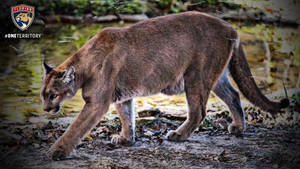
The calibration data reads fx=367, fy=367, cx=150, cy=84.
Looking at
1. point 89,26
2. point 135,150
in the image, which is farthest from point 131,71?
point 89,26

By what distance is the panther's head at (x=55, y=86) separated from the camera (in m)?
3.99

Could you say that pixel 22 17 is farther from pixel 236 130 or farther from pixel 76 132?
pixel 236 130

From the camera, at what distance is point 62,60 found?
22.9 feet

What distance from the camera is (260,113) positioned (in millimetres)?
5352

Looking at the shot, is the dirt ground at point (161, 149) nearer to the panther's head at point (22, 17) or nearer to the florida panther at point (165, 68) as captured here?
the florida panther at point (165, 68)

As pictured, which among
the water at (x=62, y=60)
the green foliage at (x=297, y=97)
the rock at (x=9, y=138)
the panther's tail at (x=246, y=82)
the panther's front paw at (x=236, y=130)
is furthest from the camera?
the water at (x=62, y=60)

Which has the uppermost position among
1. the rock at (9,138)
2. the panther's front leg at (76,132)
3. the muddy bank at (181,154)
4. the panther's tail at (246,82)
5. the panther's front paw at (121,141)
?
the panther's tail at (246,82)

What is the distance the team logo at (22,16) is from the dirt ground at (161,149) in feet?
4.50

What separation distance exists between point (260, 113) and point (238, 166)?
161cm

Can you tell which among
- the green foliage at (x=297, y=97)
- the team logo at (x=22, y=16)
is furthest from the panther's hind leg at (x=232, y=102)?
the team logo at (x=22, y=16)

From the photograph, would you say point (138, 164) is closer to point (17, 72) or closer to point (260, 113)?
Result: point (260, 113)

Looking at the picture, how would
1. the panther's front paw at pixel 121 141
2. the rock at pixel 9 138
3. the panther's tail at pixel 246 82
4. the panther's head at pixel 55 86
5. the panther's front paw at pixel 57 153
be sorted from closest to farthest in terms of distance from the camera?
the panther's front paw at pixel 57 153 < the panther's head at pixel 55 86 < the rock at pixel 9 138 < the panther's front paw at pixel 121 141 < the panther's tail at pixel 246 82

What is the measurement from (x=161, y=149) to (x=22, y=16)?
8.36ft

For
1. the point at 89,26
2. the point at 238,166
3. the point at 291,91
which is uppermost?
the point at 89,26
